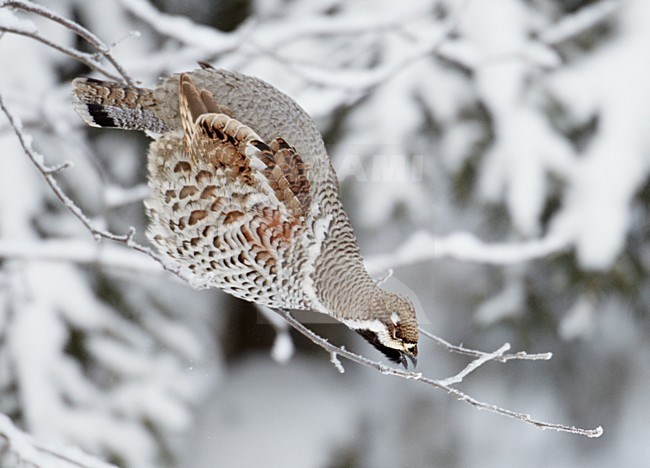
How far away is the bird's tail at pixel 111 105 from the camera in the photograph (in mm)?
1895

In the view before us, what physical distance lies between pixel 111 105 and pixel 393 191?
2.90 metres

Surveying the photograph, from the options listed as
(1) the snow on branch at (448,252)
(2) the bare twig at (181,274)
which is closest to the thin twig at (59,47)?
(2) the bare twig at (181,274)

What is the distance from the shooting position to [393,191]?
15.4 feet

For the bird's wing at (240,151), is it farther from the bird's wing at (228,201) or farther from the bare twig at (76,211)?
the bare twig at (76,211)

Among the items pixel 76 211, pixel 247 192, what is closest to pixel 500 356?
pixel 247 192

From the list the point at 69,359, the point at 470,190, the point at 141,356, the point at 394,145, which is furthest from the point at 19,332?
the point at 470,190

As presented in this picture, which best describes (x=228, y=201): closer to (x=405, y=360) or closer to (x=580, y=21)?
(x=405, y=360)

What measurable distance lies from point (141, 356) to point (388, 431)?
2.61 metres

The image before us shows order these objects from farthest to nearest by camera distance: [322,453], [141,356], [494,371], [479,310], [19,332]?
[322,453] → [494,371] → [479,310] → [141,356] → [19,332]

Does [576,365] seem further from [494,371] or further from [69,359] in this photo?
[69,359]

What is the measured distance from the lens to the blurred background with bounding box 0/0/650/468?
415 centimetres

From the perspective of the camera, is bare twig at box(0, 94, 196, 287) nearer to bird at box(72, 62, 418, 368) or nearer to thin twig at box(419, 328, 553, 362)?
bird at box(72, 62, 418, 368)

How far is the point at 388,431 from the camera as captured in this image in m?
6.49

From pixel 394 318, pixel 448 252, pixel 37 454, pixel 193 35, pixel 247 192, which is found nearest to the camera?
pixel 394 318
